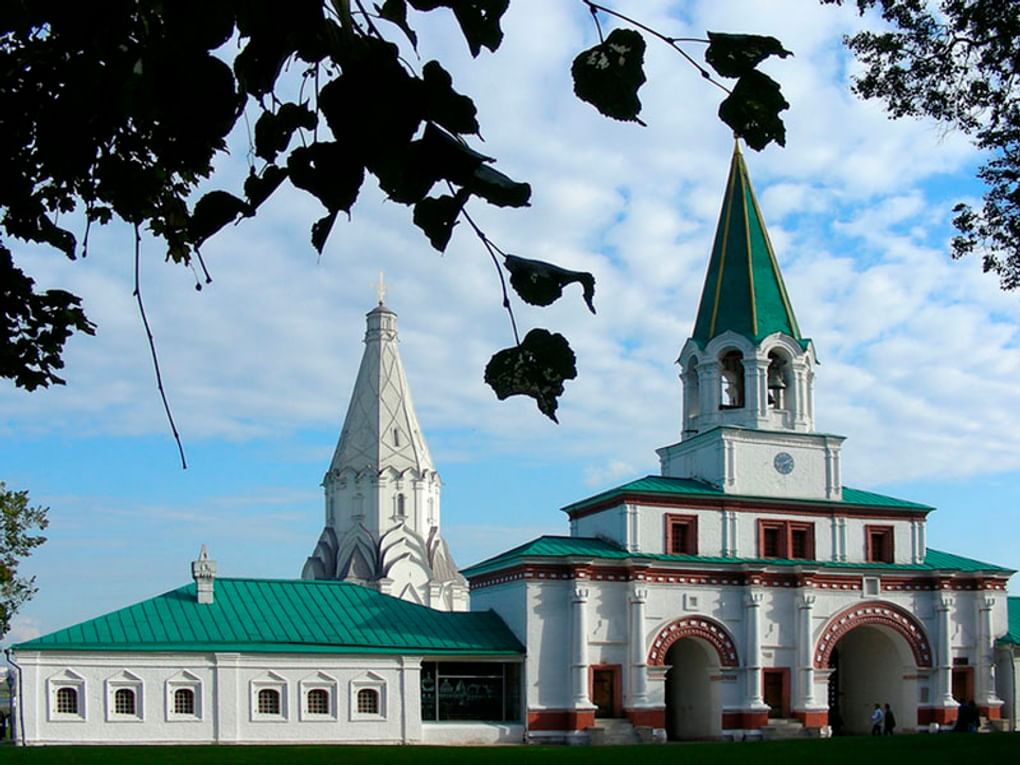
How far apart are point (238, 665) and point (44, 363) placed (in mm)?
21995

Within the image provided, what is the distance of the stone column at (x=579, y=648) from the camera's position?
30.3m

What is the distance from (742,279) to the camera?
115ft

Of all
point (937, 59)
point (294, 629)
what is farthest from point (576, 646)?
point (937, 59)

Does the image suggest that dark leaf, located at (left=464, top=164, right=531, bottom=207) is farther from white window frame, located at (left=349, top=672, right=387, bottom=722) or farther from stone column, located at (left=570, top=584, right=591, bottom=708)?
stone column, located at (left=570, top=584, right=591, bottom=708)

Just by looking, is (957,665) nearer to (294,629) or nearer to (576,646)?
(576,646)

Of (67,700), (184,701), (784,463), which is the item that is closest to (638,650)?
(784,463)

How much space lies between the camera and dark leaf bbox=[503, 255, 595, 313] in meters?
2.46

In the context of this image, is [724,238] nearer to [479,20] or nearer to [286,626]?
[286,626]

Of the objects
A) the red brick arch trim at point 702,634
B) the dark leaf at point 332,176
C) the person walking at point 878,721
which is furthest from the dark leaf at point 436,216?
the person walking at point 878,721

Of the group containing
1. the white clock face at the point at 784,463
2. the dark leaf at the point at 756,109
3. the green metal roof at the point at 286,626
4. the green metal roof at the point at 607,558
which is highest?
the white clock face at the point at 784,463

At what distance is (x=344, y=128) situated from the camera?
208cm

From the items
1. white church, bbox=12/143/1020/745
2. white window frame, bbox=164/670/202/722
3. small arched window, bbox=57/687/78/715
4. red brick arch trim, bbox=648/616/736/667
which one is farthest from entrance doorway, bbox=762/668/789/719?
small arched window, bbox=57/687/78/715

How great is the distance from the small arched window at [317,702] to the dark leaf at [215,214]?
28.0 meters

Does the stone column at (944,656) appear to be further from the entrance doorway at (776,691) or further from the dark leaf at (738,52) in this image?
the dark leaf at (738,52)
